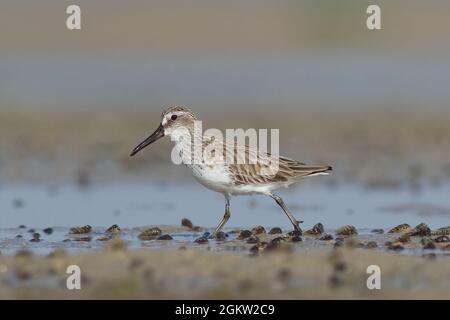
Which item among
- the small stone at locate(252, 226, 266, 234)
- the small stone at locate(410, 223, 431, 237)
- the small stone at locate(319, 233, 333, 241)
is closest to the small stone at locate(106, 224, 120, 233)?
the small stone at locate(252, 226, 266, 234)

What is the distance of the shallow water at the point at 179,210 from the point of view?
15.0 meters

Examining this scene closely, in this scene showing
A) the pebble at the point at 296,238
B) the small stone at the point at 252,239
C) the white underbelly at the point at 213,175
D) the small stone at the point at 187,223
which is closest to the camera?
the small stone at the point at 252,239

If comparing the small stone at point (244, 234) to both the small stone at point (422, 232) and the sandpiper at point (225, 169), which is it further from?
the small stone at point (422, 232)

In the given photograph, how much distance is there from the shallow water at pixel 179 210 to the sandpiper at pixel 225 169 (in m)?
0.69

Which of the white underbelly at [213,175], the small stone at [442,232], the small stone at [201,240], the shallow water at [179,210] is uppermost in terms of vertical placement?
the white underbelly at [213,175]

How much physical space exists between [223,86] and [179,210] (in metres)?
15.4

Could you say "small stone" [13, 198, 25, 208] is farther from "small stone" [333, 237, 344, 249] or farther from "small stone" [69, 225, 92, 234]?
"small stone" [333, 237, 344, 249]

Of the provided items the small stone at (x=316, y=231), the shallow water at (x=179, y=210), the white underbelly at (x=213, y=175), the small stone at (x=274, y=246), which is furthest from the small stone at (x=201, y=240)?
the small stone at (x=316, y=231)

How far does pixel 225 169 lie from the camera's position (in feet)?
46.7

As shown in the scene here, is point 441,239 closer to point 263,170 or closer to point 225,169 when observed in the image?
point 263,170

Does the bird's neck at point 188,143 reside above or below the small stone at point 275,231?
above

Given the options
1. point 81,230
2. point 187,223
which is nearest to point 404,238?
point 187,223

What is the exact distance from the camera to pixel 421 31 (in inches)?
1649

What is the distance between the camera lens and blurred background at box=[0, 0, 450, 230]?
2117 centimetres
